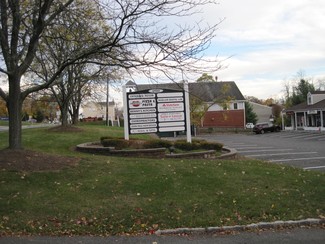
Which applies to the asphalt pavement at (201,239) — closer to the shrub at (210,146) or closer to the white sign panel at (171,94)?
the shrub at (210,146)

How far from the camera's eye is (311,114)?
185 feet

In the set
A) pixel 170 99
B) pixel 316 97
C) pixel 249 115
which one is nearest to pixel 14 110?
pixel 170 99

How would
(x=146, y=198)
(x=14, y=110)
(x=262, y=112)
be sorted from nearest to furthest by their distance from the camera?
(x=146, y=198) → (x=14, y=110) → (x=262, y=112)

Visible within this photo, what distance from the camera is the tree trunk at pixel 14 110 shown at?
1098 cm

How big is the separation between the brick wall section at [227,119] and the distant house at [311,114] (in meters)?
12.3

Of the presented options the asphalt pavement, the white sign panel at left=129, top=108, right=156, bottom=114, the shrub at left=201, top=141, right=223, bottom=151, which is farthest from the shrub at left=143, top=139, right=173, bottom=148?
the asphalt pavement

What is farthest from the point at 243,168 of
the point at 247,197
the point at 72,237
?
the point at 72,237

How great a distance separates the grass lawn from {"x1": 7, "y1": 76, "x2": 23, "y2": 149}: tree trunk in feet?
6.05

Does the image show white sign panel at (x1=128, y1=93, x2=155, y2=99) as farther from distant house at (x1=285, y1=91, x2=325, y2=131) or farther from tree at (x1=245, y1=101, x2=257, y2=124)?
tree at (x1=245, y1=101, x2=257, y2=124)

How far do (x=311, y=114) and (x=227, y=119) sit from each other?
66.0ft

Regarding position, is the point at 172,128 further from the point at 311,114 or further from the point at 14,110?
the point at 311,114

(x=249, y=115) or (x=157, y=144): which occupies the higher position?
(x=249, y=115)

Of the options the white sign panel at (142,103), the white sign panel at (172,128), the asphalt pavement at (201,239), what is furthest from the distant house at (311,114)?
the asphalt pavement at (201,239)

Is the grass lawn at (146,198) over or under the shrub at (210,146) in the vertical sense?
under
